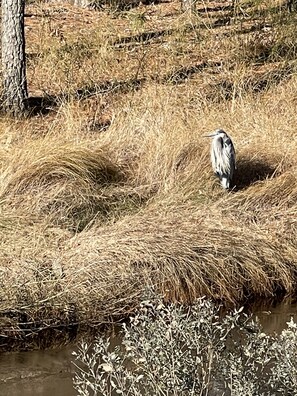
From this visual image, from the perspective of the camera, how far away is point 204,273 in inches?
262

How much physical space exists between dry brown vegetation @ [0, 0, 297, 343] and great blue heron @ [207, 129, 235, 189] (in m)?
0.17

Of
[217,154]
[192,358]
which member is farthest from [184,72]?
[192,358]

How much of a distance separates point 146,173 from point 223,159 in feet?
2.72

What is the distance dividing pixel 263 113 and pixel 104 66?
2981 mm

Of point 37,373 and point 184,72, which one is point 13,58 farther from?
point 37,373

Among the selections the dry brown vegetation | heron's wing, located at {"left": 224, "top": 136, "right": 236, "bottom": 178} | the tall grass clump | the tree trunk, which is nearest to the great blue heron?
heron's wing, located at {"left": 224, "top": 136, "right": 236, "bottom": 178}

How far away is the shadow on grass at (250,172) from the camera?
8422mm

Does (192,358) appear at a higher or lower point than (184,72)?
higher

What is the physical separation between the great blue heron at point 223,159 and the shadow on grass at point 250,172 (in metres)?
0.27

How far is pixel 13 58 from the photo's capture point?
32.6ft

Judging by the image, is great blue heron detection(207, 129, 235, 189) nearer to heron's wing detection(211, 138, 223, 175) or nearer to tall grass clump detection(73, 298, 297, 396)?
heron's wing detection(211, 138, 223, 175)

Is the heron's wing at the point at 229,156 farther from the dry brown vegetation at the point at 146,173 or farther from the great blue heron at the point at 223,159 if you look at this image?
the dry brown vegetation at the point at 146,173

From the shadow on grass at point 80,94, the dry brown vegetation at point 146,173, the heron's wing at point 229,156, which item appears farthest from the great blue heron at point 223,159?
the shadow on grass at point 80,94

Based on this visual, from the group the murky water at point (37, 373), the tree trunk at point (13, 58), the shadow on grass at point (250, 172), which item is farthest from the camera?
the tree trunk at point (13, 58)
